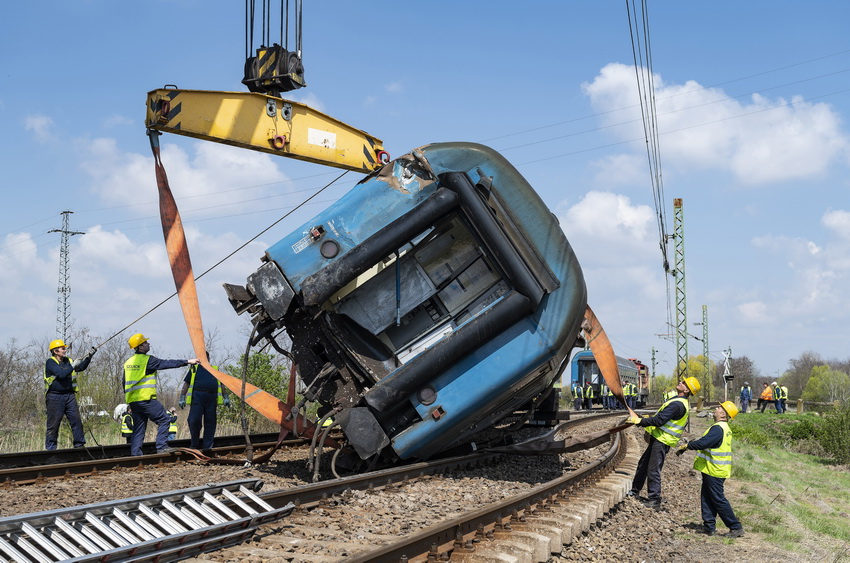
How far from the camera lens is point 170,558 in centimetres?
452

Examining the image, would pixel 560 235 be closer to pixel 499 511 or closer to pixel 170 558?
pixel 499 511

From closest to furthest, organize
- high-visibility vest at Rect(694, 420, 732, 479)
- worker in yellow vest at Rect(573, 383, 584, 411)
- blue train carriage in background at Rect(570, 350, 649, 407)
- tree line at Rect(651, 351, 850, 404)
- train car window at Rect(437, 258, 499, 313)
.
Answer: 1. high-visibility vest at Rect(694, 420, 732, 479)
2. train car window at Rect(437, 258, 499, 313)
3. worker in yellow vest at Rect(573, 383, 584, 411)
4. blue train carriage in background at Rect(570, 350, 649, 407)
5. tree line at Rect(651, 351, 850, 404)

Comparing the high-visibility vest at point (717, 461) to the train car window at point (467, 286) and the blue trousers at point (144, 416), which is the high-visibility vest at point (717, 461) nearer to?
the train car window at point (467, 286)

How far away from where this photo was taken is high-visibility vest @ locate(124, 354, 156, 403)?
973 cm

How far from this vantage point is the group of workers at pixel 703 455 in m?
7.50

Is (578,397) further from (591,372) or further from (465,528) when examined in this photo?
(465,528)

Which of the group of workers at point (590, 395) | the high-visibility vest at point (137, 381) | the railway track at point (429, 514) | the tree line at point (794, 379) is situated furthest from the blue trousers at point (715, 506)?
the tree line at point (794, 379)

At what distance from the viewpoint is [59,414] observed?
996 cm

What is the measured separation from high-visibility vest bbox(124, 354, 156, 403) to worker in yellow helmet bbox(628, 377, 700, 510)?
576 centimetres

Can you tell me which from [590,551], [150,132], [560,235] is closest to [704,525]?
[590,551]

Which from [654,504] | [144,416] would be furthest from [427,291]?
[144,416]

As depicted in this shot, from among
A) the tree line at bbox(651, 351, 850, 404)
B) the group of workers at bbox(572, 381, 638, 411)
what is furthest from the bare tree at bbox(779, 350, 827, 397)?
the group of workers at bbox(572, 381, 638, 411)

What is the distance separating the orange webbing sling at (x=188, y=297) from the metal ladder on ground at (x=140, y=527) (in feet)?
9.46

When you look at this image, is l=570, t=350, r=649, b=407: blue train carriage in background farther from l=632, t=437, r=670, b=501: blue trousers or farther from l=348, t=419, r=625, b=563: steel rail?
l=348, t=419, r=625, b=563: steel rail
